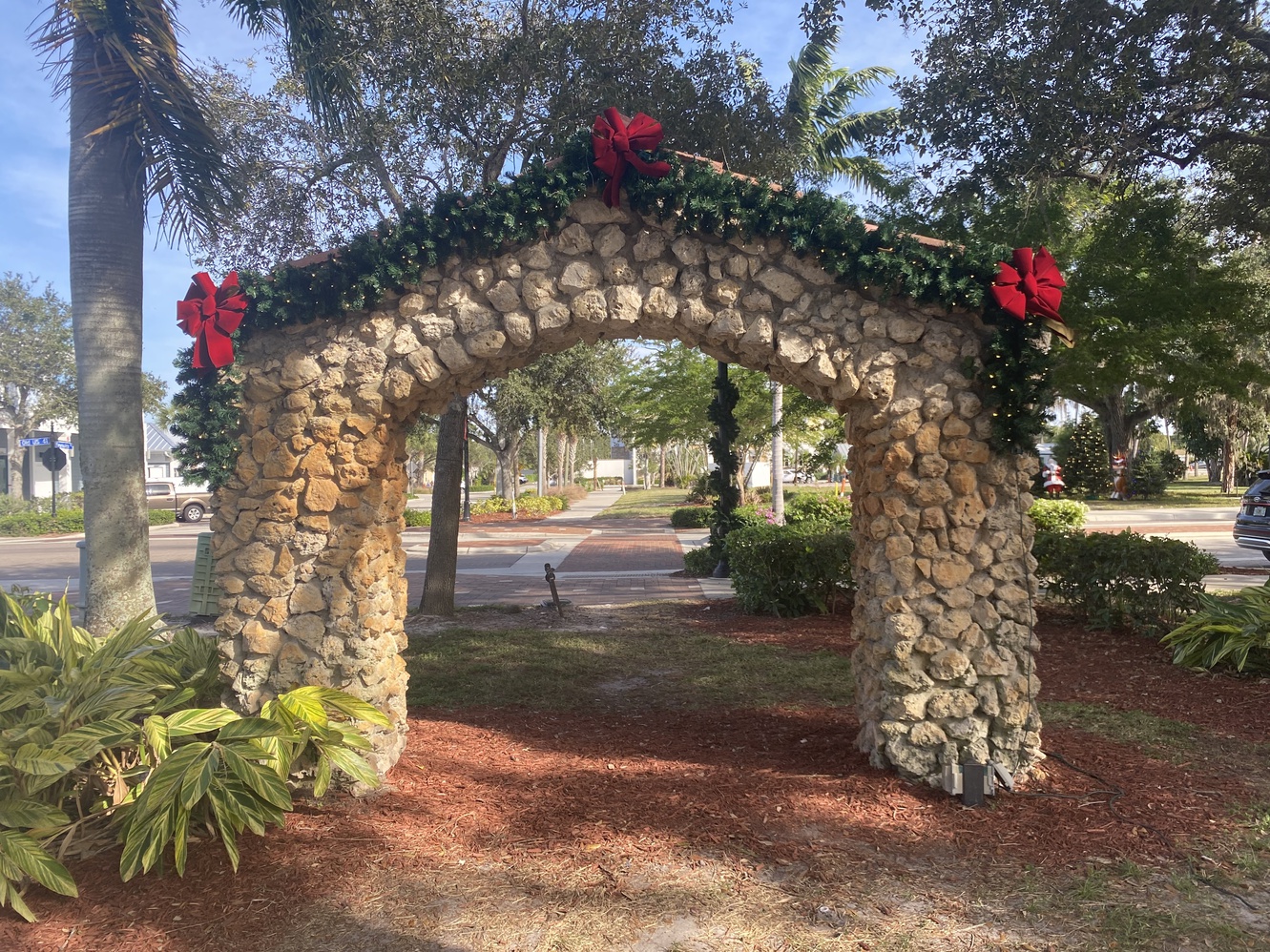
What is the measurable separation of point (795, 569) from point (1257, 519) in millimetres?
8970

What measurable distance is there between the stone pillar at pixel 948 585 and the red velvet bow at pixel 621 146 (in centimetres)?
176

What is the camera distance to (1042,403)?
172 inches

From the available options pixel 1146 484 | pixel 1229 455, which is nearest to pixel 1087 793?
pixel 1146 484

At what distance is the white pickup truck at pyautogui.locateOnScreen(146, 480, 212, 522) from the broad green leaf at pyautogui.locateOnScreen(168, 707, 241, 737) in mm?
30044

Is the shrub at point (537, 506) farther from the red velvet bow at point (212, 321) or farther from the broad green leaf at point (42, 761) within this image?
the broad green leaf at point (42, 761)

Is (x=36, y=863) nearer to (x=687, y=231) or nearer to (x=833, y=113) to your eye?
(x=687, y=231)

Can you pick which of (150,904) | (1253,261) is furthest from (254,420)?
(1253,261)

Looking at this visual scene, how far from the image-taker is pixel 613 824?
4.11 m

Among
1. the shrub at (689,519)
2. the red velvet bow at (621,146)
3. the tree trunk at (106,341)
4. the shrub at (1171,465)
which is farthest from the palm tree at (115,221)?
the shrub at (1171,465)

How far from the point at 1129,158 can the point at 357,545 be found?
7667mm

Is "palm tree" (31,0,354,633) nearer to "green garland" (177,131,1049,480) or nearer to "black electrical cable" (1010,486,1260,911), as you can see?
"green garland" (177,131,1049,480)

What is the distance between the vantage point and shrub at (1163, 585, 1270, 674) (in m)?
6.89

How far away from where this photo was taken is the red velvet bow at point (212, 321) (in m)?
4.39

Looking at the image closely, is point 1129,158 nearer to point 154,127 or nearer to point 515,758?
point 515,758
